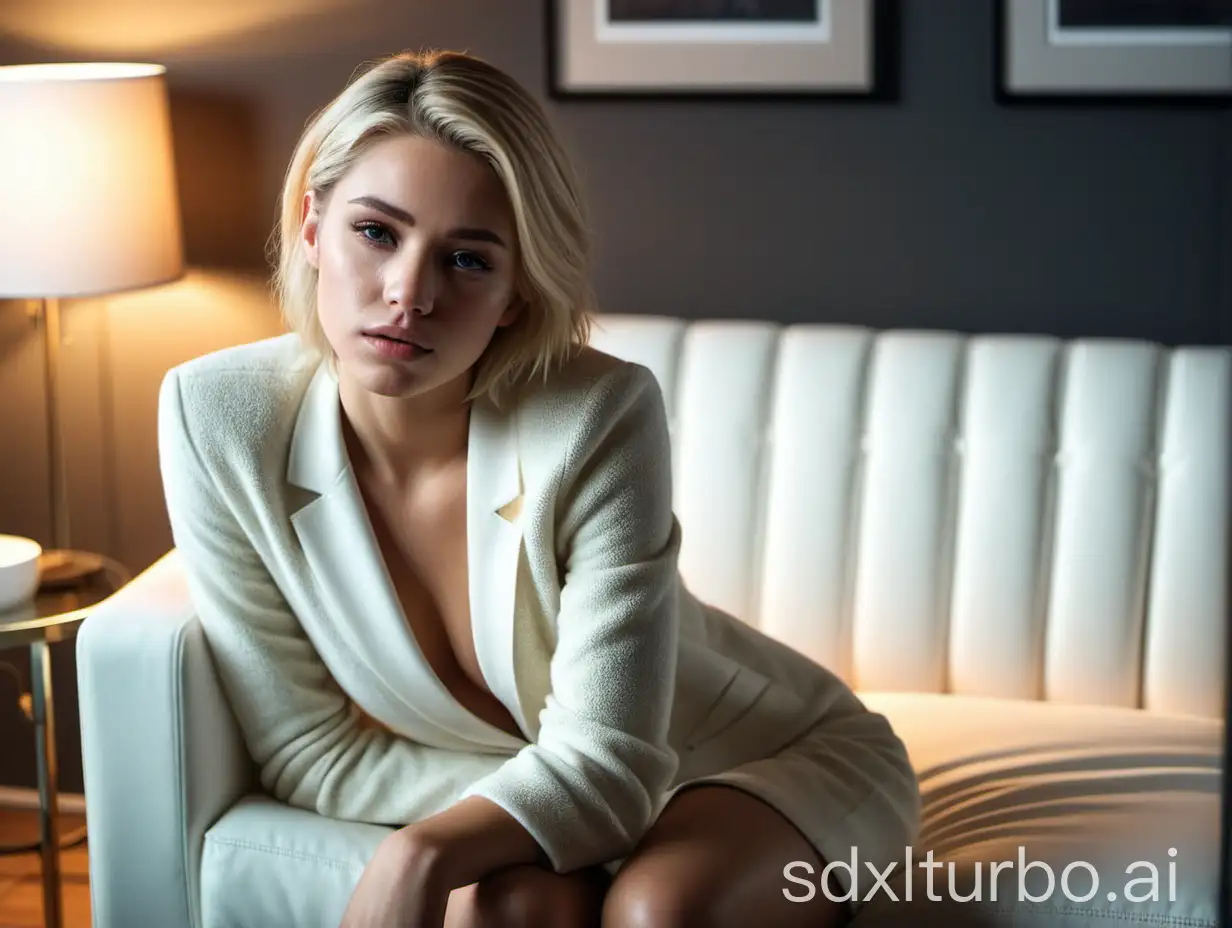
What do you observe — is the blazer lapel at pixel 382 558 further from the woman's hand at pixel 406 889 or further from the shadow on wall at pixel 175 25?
the shadow on wall at pixel 175 25

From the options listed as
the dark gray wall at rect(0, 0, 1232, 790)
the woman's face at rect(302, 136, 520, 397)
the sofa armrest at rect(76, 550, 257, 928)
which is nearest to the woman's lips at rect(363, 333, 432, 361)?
the woman's face at rect(302, 136, 520, 397)

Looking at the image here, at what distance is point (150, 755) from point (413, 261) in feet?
2.12

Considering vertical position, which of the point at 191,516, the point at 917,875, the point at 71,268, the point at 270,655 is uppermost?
the point at 71,268

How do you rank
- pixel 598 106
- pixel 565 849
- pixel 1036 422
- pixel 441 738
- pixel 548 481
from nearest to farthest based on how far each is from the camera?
1. pixel 565 849
2. pixel 548 481
3. pixel 441 738
4. pixel 1036 422
5. pixel 598 106

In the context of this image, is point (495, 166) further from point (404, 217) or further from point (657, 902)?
point (657, 902)

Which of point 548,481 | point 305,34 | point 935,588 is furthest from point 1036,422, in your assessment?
point 305,34

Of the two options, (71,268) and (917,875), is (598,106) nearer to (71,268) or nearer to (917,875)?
(71,268)

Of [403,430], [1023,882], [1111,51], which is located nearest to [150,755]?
[403,430]

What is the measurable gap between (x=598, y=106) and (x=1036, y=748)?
124cm

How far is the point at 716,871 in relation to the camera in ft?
5.14

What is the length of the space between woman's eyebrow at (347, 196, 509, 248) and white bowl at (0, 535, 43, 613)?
Answer: 3.23ft

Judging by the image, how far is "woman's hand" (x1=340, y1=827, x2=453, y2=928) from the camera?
1465 millimetres

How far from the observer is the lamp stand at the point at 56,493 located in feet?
7.98

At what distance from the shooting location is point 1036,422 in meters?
2.30
